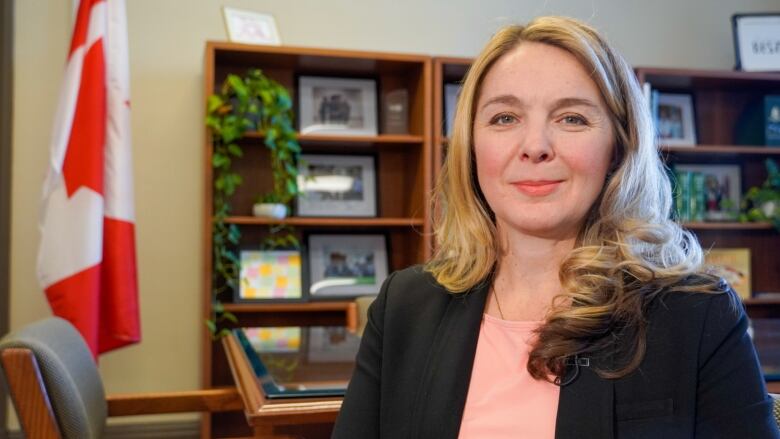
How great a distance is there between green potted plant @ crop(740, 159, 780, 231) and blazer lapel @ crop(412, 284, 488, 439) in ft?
10.2

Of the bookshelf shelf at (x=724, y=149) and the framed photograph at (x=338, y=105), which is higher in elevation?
the framed photograph at (x=338, y=105)

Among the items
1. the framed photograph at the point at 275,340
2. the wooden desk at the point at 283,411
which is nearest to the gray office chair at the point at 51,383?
the wooden desk at the point at 283,411

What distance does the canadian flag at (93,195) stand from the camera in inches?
117

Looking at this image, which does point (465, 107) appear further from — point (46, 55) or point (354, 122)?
point (46, 55)

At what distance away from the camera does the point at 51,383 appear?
4.72ft

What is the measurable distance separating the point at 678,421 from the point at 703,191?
3206mm

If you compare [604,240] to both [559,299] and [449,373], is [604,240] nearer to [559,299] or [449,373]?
[559,299]

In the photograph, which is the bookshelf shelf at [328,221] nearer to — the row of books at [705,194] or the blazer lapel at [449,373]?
the row of books at [705,194]

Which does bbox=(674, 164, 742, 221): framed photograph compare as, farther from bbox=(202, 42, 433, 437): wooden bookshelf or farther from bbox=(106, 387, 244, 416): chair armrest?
bbox=(106, 387, 244, 416): chair armrest

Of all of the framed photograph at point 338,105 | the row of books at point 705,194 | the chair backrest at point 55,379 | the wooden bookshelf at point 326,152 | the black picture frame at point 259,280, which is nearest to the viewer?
the chair backrest at point 55,379

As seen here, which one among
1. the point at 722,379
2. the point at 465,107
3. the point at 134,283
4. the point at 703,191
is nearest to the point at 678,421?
the point at 722,379

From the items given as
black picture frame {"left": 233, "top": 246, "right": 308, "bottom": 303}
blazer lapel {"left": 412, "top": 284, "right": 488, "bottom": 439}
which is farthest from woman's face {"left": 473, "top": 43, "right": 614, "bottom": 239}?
black picture frame {"left": 233, "top": 246, "right": 308, "bottom": 303}

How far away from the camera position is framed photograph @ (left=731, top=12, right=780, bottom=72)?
3.84m

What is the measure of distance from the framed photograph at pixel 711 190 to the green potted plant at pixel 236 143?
1887 mm
